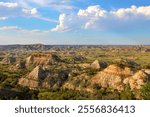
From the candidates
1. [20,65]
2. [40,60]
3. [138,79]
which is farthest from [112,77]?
[40,60]

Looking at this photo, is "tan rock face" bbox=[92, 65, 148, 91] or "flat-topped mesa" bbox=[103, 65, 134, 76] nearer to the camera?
"tan rock face" bbox=[92, 65, 148, 91]

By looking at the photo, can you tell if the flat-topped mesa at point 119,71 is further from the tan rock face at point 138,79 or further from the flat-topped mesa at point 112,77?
the tan rock face at point 138,79

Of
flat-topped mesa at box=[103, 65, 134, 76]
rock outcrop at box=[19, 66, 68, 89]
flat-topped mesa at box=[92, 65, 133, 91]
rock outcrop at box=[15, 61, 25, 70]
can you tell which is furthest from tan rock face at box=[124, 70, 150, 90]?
rock outcrop at box=[15, 61, 25, 70]

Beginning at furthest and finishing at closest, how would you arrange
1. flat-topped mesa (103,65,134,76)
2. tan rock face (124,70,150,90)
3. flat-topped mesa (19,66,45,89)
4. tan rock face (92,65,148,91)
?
flat-topped mesa (19,66,45,89), flat-topped mesa (103,65,134,76), tan rock face (92,65,148,91), tan rock face (124,70,150,90)

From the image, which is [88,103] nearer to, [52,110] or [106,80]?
[52,110]

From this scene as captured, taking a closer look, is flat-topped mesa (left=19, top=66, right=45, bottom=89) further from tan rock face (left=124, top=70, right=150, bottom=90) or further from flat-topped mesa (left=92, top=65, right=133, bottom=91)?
tan rock face (left=124, top=70, right=150, bottom=90)

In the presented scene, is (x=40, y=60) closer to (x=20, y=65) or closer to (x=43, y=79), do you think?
(x=20, y=65)

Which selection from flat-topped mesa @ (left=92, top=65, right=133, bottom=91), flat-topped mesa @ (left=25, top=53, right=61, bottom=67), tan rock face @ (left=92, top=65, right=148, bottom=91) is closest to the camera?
tan rock face @ (left=92, top=65, right=148, bottom=91)
